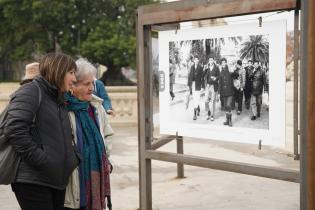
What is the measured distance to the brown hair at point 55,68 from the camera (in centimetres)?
284

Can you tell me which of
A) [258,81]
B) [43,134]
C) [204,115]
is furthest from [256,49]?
[43,134]

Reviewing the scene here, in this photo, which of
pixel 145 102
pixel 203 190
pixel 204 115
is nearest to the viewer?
pixel 204 115

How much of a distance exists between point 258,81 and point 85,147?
1.57m

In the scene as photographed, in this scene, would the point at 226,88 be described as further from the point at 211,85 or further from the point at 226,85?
the point at 211,85

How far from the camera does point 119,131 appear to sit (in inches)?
473

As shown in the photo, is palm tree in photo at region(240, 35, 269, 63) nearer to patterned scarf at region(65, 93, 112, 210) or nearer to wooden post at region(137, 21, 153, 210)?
wooden post at region(137, 21, 153, 210)

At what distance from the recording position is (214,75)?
428 centimetres

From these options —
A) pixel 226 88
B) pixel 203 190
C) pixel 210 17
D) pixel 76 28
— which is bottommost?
pixel 203 190

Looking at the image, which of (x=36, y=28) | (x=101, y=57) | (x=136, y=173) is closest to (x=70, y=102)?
(x=136, y=173)

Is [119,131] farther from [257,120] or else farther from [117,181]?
[257,120]

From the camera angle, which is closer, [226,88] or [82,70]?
[82,70]

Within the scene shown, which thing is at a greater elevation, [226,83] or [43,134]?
[226,83]

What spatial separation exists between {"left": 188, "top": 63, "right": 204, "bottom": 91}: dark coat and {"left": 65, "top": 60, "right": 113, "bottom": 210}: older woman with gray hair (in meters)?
1.40

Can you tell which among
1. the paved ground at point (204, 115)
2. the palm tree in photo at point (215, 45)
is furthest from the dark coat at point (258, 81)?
the palm tree in photo at point (215, 45)
